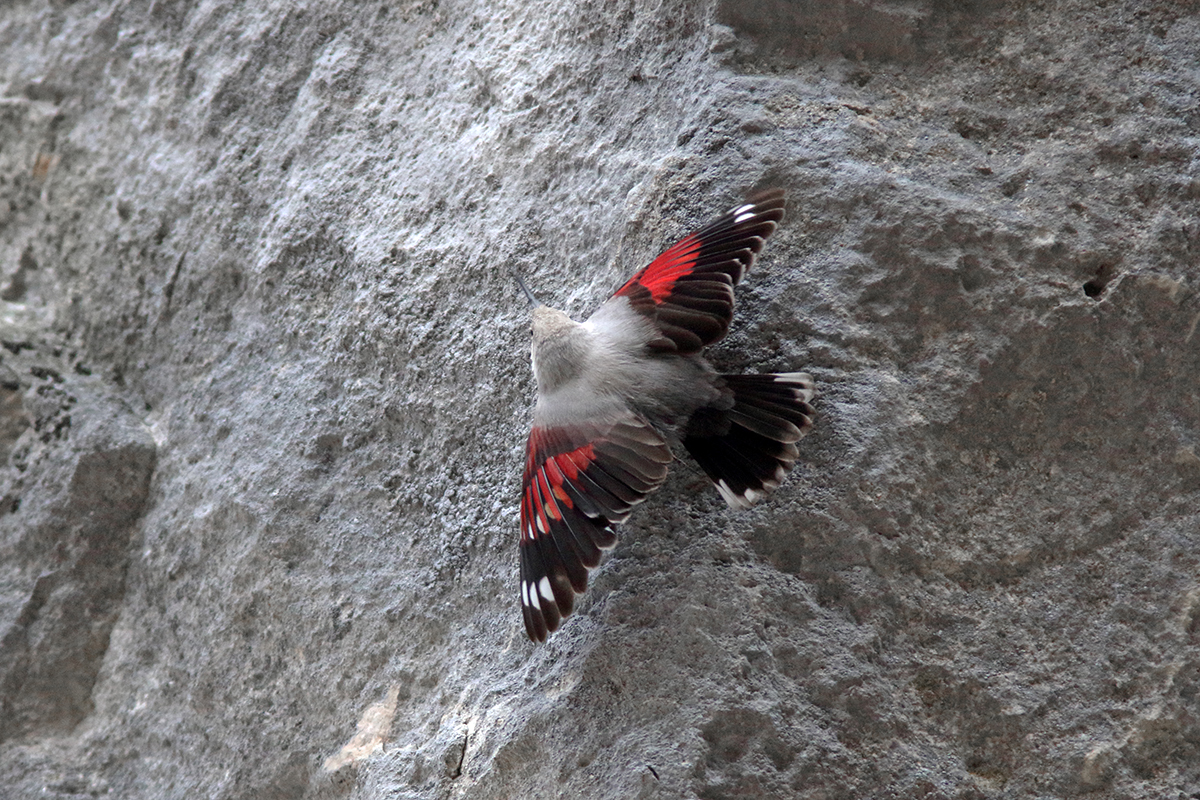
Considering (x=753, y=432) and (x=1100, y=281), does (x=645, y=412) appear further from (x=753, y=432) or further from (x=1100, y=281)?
(x=1100, y=281)

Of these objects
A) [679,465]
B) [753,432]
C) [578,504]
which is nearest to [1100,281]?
[753,432]

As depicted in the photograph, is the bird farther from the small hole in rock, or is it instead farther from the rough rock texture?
the small hole in rock

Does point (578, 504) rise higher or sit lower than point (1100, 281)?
higher

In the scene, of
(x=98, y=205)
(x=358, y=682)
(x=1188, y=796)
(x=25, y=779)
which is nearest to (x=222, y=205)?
(x=98, y=205)

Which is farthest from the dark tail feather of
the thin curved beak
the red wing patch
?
the thin curved beak

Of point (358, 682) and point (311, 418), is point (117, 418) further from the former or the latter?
point (358, 682)

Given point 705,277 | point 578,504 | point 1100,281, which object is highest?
point 705,277

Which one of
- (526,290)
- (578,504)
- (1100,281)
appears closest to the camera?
(578,504)
